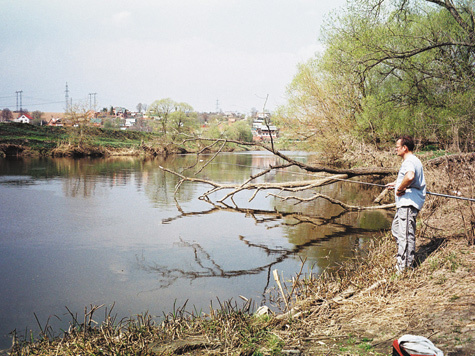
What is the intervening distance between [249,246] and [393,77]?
16546mm

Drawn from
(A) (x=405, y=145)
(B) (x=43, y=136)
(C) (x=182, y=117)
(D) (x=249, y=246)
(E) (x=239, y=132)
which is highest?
(C) (x=182, y=117)

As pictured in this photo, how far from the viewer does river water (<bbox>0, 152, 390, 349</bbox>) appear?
614 cm

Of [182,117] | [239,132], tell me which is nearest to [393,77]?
[182,117]

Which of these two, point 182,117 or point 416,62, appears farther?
point 182,117

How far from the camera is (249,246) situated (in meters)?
9.20

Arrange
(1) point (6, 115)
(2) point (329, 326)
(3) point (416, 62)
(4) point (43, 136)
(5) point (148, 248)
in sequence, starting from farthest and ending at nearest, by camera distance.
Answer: (1) point (6, 115) < (4) point (43, 136) < (3) point (416, 62) < (5) point (148, 248) < (2) point (329, 326)

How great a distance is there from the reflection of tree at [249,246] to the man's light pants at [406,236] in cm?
209

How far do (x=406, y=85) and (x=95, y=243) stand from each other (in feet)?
53.4

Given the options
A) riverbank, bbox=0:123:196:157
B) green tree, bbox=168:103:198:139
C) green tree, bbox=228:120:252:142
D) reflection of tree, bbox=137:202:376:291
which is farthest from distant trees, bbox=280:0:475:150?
green tree, bbox=228:120:252:142

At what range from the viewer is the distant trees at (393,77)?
51.6 feet

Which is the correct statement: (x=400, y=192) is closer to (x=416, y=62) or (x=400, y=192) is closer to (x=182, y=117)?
(x=416, y=62)

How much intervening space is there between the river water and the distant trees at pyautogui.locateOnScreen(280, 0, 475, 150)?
4.30 meters

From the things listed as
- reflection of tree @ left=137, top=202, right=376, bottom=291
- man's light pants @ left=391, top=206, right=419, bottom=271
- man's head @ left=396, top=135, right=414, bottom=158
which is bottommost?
reflection of tree @ left=137, top=202, right=376, bottom=291

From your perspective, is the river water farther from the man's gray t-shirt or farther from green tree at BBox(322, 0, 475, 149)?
green tree at BBox(322, 0, 475, 149)
